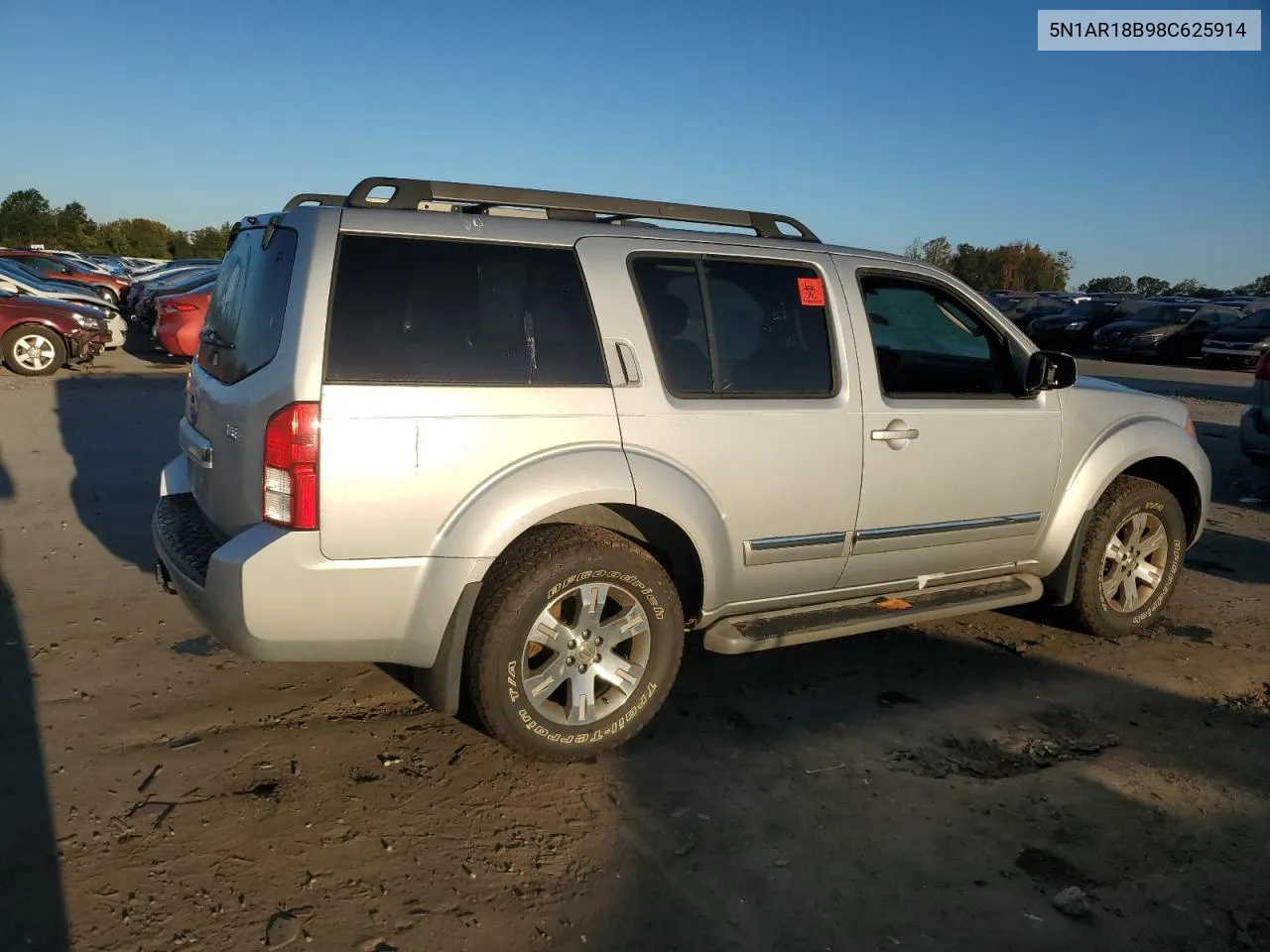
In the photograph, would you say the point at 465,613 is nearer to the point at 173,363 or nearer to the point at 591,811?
the point at 591,811

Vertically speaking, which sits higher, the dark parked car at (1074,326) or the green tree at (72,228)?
the green tree at (72,228)

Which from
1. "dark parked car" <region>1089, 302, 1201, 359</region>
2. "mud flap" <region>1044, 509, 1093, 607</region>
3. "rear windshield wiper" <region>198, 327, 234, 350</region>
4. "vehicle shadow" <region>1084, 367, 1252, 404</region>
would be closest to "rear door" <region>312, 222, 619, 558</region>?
"rear windshield wiper" <region>198, 327, 234, 350</region>

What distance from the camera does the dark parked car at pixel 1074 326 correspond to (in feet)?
99.2

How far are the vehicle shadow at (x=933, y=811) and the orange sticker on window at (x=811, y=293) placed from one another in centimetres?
172

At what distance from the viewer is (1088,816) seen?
3.54 metres

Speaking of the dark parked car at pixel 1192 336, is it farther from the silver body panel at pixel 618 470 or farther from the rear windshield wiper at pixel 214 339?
the rear windshield wiper at pixel 214 339

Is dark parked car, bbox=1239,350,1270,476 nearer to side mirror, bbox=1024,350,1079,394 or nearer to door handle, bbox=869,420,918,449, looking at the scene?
side mirror, bbox=1024,350,1079,394

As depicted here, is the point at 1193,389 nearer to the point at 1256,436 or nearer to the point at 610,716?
the point at 1256,436

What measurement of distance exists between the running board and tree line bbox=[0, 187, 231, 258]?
2664 inches

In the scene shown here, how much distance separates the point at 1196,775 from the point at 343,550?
3.26 meters

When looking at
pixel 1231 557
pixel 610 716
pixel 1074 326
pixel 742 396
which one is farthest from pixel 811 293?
pixel 1074 326

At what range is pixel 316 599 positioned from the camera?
3320 millimetres

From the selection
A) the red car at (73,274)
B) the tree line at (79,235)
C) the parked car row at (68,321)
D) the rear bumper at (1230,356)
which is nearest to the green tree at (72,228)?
the tree line at (79,235)

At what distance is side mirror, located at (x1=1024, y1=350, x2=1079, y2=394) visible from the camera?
15.5 ft
